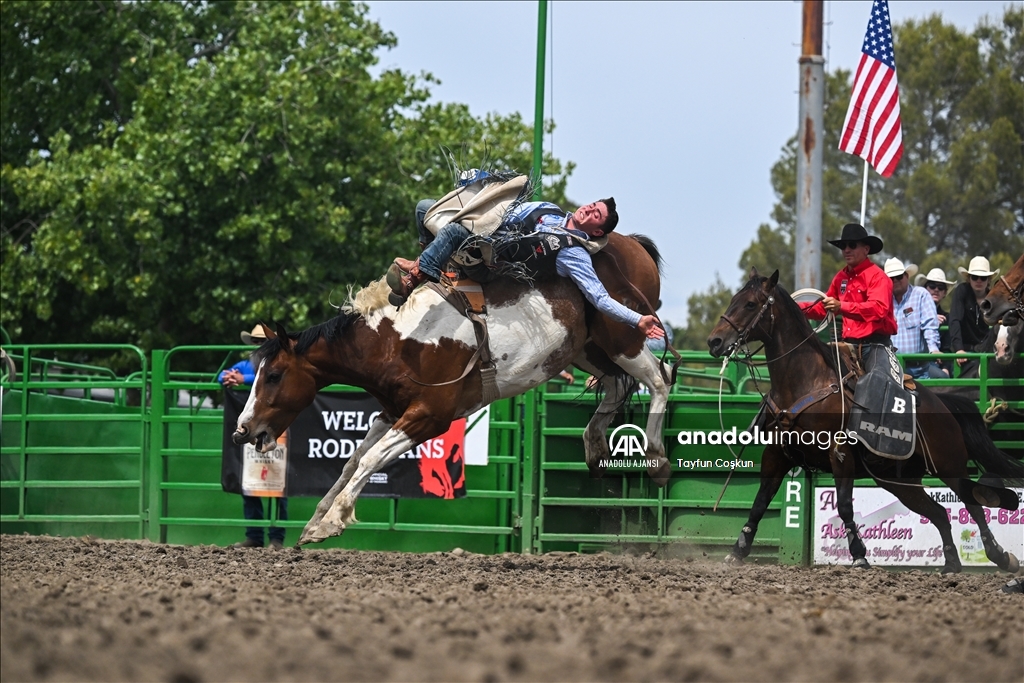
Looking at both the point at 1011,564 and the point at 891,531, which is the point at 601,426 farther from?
the point at 1011,564

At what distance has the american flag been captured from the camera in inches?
468

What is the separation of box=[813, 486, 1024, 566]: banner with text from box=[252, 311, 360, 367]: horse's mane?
13.3ft

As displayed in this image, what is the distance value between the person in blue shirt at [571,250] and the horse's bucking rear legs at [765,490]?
5.48 ft

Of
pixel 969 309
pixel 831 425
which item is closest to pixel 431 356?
pixel 831 425

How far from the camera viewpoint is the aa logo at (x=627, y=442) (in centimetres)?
911

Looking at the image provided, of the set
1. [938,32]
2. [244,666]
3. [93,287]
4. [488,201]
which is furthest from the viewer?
[938,32]

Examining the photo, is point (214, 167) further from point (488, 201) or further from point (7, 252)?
point (488, 201)

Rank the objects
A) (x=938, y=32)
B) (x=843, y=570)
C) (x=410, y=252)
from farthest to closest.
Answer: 1. (x=938, y=32)
2. (x=410, y=252)
3. (x=843, y=570)

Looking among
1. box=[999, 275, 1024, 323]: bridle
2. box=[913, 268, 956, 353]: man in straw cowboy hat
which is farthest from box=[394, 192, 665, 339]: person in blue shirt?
box=[913, 268, 956, 353]: man in straw cowboy hat

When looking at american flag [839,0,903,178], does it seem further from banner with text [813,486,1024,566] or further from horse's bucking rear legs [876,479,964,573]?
horse's bucking rear legs [876,479,964,573]

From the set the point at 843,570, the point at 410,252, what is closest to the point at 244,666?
the point at 843,570

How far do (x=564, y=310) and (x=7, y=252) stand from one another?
14824 mm

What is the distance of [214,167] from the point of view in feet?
62.5

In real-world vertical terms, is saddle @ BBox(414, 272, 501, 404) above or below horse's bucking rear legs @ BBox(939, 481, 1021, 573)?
above
